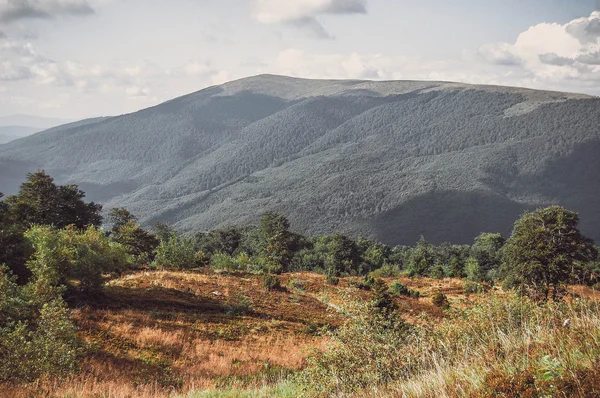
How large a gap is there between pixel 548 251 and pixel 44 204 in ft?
167

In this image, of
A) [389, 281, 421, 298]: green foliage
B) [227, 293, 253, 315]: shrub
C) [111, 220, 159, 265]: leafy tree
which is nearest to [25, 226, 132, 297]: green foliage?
[227, 293, 253, 315]: shrub

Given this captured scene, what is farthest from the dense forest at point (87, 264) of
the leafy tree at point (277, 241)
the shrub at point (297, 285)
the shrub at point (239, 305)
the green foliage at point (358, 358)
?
the shrub at point (239, 305)

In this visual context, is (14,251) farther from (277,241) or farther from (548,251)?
(277,241)

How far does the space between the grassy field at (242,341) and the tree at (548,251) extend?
8.53m

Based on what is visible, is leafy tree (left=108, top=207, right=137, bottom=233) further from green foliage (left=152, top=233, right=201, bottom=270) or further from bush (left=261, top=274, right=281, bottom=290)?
bush (left=261, top=274, right=281, bottom=290)

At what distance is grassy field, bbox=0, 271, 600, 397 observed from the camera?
16.1 ft

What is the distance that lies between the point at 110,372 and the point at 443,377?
1116 cm

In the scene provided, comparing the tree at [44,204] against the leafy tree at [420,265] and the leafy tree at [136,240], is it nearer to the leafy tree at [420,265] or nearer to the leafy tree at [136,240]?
the leafy tree at [136,240]

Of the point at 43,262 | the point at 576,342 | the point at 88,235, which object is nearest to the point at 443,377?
the point at 576,342

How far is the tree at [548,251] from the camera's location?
25.8 m

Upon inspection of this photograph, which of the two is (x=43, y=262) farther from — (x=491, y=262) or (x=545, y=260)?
(x=491, y=262)

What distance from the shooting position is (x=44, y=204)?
141 feet

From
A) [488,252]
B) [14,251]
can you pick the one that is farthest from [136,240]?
[488,252]

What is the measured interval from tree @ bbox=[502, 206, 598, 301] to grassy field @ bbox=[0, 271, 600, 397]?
8531 mm
